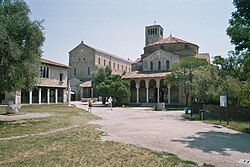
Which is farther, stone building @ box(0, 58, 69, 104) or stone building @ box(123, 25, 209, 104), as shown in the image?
stone building @ box(123, 25, 209, 104)

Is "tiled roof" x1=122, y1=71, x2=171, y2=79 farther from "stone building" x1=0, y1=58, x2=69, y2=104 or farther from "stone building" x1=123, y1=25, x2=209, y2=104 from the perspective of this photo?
"stone building" x1=0, y1=58, x2=69, y2=104

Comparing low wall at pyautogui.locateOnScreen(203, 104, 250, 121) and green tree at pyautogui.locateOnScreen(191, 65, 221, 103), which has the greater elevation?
green tree at pyautogui.locateOnScreen(191, 65, 221, 103)

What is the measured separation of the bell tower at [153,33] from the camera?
7912 cm

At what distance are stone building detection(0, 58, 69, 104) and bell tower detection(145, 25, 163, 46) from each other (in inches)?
1624

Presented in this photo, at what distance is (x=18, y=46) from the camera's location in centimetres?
1585

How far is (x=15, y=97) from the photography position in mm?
36375

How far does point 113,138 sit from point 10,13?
1211 cm

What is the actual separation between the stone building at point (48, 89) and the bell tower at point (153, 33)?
41.2 metres

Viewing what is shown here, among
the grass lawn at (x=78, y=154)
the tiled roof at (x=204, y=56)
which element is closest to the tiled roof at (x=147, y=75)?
the tiled roof at (x=204, y=56)

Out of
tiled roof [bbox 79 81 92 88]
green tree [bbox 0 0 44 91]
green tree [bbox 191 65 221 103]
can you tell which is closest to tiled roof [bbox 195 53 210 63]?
green tree [bbox 191 65 221 103]

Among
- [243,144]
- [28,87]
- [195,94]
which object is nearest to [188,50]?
[195,94]

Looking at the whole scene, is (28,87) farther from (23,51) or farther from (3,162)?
(3,162)

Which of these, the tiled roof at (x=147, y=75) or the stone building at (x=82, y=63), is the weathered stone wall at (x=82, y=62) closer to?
the stone building at (x=82, y=63)

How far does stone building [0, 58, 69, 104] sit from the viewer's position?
39.0 m
